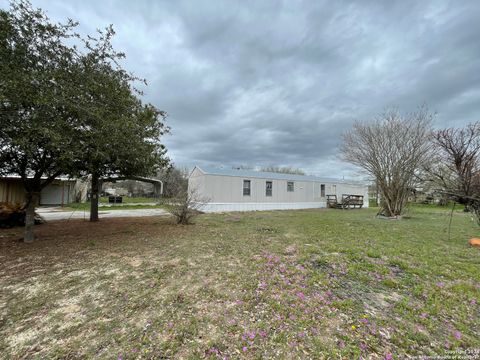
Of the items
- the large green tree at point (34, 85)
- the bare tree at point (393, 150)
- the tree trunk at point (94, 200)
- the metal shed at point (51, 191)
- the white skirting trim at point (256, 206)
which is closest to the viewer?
the large green tree at point (34, 85)

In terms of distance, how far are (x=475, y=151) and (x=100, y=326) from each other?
8015 millimetres

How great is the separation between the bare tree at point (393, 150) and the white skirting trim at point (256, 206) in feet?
20.0

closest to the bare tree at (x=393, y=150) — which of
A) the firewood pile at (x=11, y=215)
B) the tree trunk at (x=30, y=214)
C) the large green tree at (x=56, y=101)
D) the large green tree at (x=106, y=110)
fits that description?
the large green tree at (x=106, y=110)

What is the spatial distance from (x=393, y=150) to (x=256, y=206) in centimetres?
888

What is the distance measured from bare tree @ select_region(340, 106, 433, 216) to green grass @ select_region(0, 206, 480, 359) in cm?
788

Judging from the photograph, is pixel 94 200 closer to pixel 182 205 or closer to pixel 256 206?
pixel 182 205

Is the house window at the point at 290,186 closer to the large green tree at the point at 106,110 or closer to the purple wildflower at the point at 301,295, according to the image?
the large green tree at the point at 106,110

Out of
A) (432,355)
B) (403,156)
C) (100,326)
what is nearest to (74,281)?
(100,326)

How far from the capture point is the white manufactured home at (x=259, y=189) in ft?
45.3

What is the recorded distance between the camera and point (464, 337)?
2.08 m

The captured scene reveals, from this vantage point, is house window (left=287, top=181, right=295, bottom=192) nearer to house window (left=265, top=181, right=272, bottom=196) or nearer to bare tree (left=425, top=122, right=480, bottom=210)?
house window (left=265, top=181, right=272, bottom=196)

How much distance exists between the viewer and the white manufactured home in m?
13.8

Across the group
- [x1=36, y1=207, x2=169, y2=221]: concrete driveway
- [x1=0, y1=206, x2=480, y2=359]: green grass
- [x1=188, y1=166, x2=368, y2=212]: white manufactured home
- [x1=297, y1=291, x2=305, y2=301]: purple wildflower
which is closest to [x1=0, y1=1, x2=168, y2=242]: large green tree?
Result: [x1=0, y1=206, x2=480, y2=359]: green grass

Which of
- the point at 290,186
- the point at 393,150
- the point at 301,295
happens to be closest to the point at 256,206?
the point at 290,186
